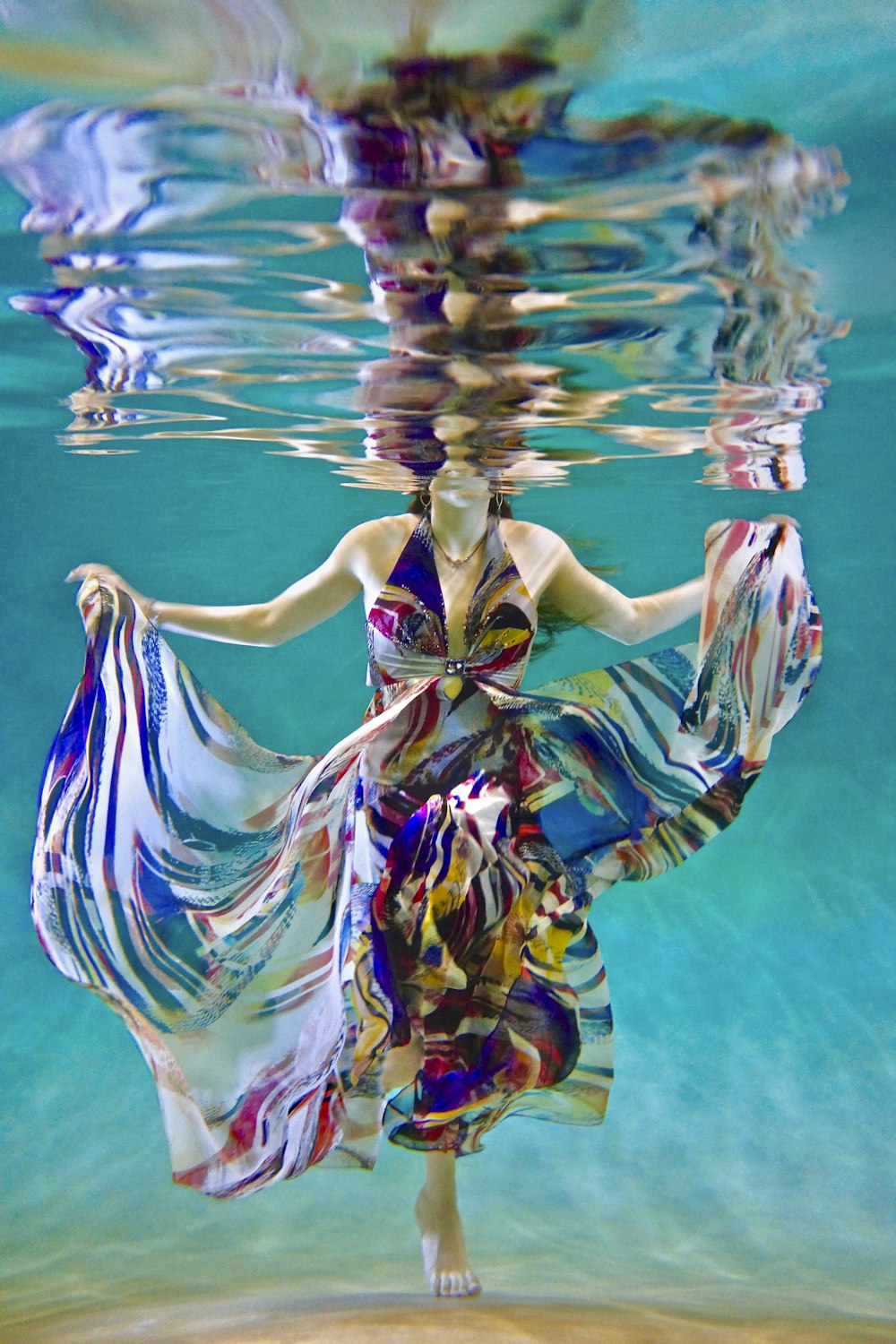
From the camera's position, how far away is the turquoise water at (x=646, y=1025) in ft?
16.4

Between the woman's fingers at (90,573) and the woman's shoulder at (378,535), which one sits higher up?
the woman's shoulder at (378,535)

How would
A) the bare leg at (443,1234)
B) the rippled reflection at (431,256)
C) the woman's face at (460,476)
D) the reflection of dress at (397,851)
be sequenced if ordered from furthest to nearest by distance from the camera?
the woman's face at (460,476) → the bare leg at (443,1234) → the reflection of dress at (397,851) → the rippled reflection at (431,256)

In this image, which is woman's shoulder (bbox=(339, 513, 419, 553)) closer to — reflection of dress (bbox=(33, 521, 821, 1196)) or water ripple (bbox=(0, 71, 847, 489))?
reflection of dress (bbox=(33, 521, 821, 1196))

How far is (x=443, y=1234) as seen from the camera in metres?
5.01

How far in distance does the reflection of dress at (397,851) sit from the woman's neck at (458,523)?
85 mm

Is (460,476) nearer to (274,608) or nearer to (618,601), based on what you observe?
(618,601)

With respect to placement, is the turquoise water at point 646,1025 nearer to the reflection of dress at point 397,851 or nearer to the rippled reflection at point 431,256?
the rippled reflection at point 431,256

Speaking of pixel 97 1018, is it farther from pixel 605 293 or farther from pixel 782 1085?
pixel 605 293

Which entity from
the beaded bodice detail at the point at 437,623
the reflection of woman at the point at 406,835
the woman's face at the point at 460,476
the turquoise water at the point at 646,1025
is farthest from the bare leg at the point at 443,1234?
the woman's face at the point at 460,476

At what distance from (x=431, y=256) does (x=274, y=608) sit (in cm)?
189

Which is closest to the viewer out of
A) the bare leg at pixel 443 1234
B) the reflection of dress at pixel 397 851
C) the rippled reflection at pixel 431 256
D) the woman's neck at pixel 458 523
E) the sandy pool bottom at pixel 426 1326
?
the rippled reflection at pixel 431 256

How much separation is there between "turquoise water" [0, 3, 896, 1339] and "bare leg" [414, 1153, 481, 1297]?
1.47 meters

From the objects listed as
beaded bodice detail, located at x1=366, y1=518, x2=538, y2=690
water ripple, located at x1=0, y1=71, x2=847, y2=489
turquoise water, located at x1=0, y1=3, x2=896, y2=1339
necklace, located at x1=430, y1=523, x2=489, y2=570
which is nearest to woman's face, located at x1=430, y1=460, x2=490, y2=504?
water ripple, located at x1=0, y1=71, x2=847, y2=489

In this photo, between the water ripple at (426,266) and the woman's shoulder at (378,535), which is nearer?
the water ripple at (426,266)
